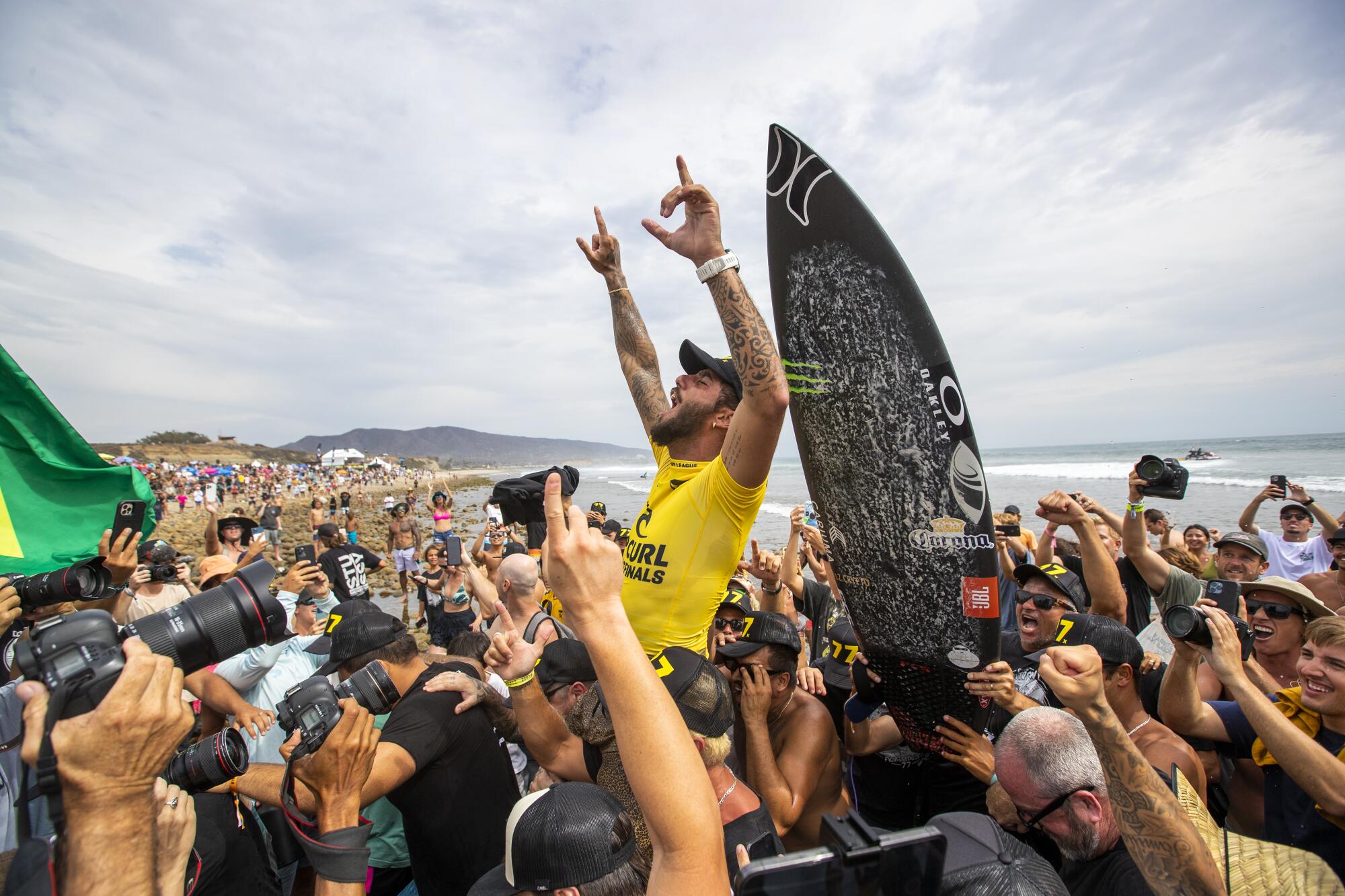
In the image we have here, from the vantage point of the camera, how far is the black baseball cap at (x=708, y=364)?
291cm

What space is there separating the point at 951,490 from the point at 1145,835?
4.38 feet

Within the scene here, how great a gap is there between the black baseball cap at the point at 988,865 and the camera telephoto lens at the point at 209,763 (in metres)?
2.01

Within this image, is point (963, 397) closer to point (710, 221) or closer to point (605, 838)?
point (710, 221)

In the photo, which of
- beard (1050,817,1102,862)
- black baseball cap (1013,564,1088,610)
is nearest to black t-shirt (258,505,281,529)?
black baseball cap (1013,564,1088,610)

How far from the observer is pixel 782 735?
2.97 meters

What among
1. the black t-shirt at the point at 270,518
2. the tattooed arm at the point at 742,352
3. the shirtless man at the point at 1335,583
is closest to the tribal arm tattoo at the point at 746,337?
the tattooed arm at the point at 742,352

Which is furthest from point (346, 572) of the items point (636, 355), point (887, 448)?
point (887, 448)

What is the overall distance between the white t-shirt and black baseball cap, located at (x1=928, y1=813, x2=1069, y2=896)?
21.7ft

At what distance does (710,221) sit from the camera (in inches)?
102

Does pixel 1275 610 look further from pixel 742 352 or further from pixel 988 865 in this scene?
pixel 742 352

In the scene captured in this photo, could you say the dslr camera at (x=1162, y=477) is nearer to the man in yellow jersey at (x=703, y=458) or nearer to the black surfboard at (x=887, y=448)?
the black surfboard at (x=887, y=448)

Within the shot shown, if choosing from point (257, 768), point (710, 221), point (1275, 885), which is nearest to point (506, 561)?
point (257, 768)

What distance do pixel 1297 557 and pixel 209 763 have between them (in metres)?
9.04

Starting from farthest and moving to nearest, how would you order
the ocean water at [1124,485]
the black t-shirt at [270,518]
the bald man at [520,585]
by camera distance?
the ocean water at [1124,485], the black t-shirt at [270,518], the bald man at [520,585]
